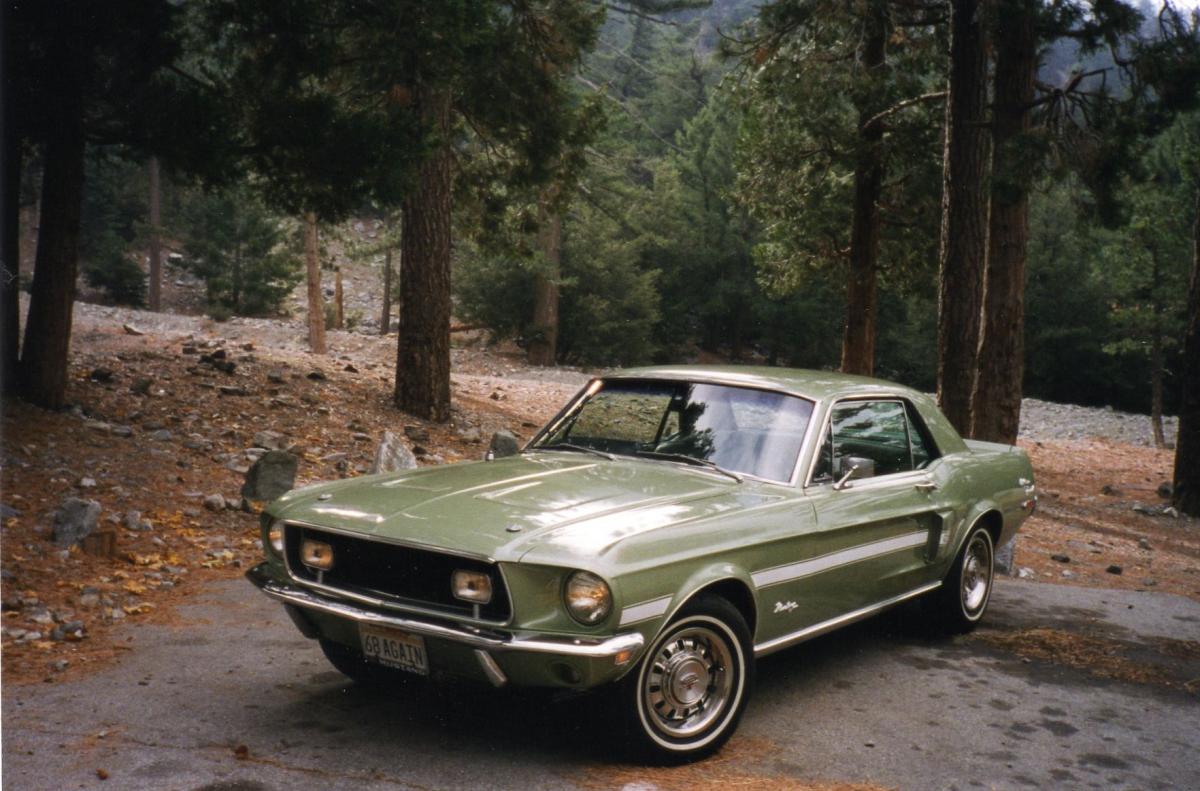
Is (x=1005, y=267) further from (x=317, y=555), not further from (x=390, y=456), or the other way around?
(x=317, y=555)

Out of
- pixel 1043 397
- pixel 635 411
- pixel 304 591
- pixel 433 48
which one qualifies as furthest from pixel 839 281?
pixel 1043 397

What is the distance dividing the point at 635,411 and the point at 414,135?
499 centimetres

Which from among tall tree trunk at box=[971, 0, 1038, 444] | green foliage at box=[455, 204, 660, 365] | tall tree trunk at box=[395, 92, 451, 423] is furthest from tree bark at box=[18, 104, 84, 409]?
green foliage at box=[455, 204, 660, 365]

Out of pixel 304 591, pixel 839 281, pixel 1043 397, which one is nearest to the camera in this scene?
pixel 304 591

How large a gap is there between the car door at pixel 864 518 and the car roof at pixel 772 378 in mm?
94

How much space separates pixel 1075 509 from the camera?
14.5 metres

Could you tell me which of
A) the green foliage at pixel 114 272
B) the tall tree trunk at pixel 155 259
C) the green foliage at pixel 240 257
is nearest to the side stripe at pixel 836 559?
the green foliage at pixel 240 257

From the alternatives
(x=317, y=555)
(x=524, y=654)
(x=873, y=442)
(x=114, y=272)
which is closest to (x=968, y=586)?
(x=873, y=442)

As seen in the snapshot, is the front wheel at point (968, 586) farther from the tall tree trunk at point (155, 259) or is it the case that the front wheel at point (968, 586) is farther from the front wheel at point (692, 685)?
the tall tree trunk at point (155, 259)

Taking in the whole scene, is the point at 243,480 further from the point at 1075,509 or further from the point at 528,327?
the point at 528,327

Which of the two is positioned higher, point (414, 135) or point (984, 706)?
point (414, 135)

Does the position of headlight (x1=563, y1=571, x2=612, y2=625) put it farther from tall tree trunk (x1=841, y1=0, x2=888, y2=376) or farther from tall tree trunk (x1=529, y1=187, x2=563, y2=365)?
tall tree trunk (x1=529, y1=187, x2=563, y2=365)

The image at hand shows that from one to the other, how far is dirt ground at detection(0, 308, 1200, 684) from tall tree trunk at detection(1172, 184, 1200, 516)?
64cm

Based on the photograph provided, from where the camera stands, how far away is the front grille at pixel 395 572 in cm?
407
